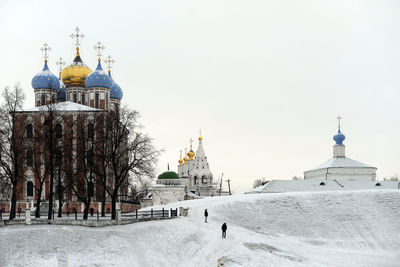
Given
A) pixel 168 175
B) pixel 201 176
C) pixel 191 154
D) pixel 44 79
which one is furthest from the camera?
pixel 191 154

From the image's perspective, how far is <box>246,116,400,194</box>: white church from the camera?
71.4 meters

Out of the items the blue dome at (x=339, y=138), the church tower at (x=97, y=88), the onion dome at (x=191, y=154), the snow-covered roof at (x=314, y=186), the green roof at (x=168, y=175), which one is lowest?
the snow-covered roof at (x=314, y=186)

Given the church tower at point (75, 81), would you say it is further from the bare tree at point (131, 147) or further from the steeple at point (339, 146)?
the steeple at point (339, 146)

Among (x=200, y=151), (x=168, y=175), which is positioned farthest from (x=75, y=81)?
(x=200, y=151)

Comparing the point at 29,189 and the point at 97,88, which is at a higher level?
the point at 97,88

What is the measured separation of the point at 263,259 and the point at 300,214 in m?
17.7

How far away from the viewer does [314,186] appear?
72.0 m

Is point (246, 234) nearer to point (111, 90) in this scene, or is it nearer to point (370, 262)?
point (370, 262)

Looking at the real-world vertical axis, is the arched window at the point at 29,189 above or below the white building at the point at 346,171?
below

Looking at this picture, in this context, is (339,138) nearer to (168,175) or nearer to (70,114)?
(168,175)

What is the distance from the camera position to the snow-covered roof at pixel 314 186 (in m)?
69.8

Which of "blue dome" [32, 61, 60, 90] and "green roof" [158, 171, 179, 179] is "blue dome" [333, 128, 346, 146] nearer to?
"green roof" [158, 171, 179, 179]

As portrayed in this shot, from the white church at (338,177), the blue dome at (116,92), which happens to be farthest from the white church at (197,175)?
the blue dome at (116,92)

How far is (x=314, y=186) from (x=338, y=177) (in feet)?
37.1
